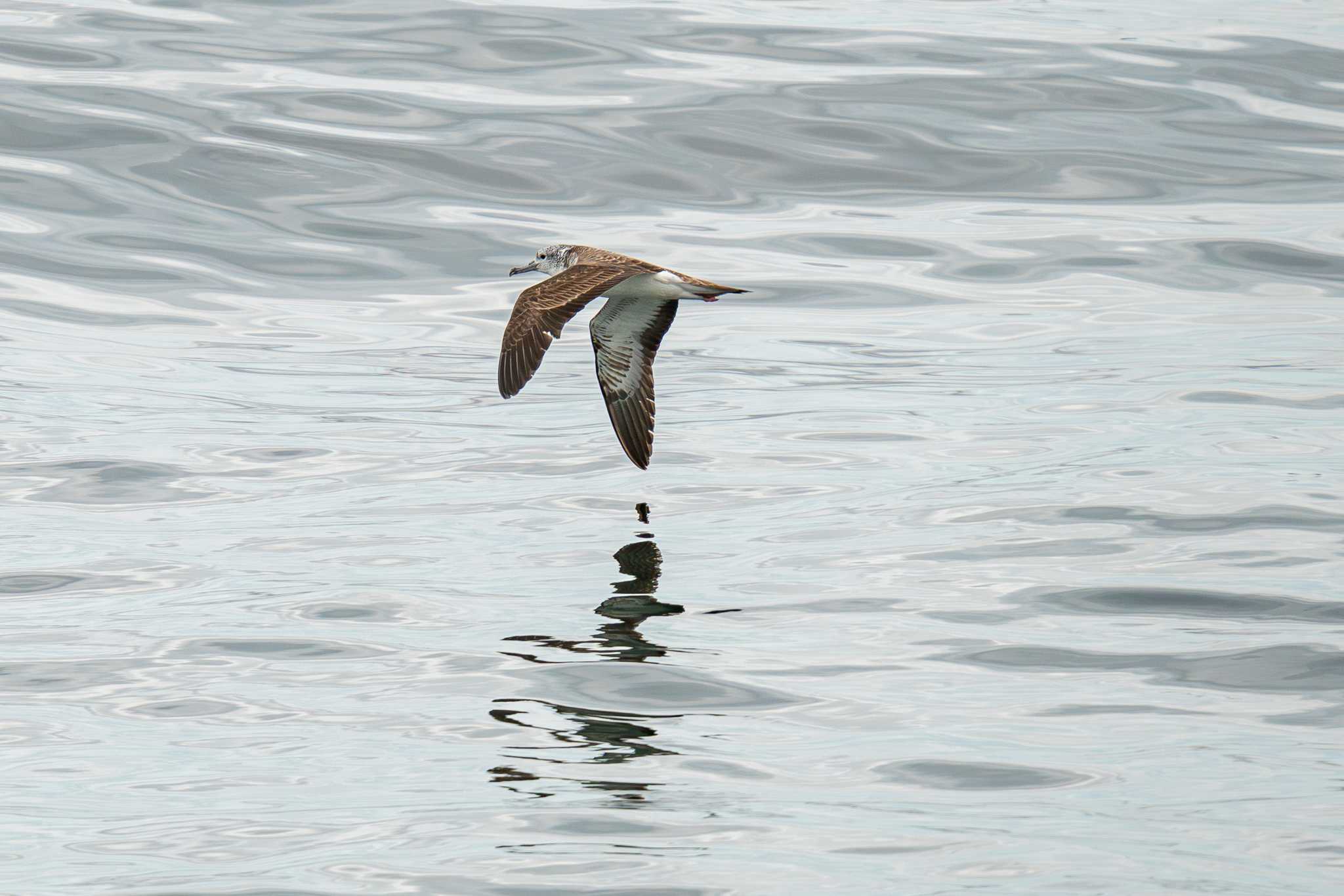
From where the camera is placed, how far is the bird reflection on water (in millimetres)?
6375

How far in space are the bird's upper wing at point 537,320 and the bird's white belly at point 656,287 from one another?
0.80 ft

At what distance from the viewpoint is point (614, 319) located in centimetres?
1128

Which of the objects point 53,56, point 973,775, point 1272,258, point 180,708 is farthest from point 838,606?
point 53,56

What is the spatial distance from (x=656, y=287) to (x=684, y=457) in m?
1.34

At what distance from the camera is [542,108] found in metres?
19.3

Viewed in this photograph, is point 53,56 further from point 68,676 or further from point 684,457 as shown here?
point 68,676

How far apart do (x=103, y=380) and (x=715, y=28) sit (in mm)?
11240

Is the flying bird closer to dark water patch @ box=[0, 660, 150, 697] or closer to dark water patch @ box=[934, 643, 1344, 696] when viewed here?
dark water patch @ box=[0, 660, 150, 697]

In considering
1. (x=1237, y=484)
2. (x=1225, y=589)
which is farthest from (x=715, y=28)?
(x=1225, y=589)

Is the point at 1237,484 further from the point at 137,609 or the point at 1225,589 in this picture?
the point at 137,609

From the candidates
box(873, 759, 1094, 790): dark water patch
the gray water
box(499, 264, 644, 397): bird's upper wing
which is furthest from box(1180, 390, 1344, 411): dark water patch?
box(873, 759, 1094, 790): dark water patch

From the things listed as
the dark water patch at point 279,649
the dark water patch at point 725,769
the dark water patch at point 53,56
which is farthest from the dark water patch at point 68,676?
the dark water patch at point 53,56

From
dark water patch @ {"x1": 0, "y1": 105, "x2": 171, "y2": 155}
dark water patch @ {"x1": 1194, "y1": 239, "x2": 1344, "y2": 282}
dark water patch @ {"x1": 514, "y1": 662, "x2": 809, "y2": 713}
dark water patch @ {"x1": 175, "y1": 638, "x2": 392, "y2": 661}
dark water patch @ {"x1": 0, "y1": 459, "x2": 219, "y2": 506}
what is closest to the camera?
dark water patch @ {"x1": 514, "y1": 662, "x2": 809, "y2": 713}

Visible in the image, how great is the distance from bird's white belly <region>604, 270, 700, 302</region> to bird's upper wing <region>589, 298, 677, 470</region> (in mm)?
335
